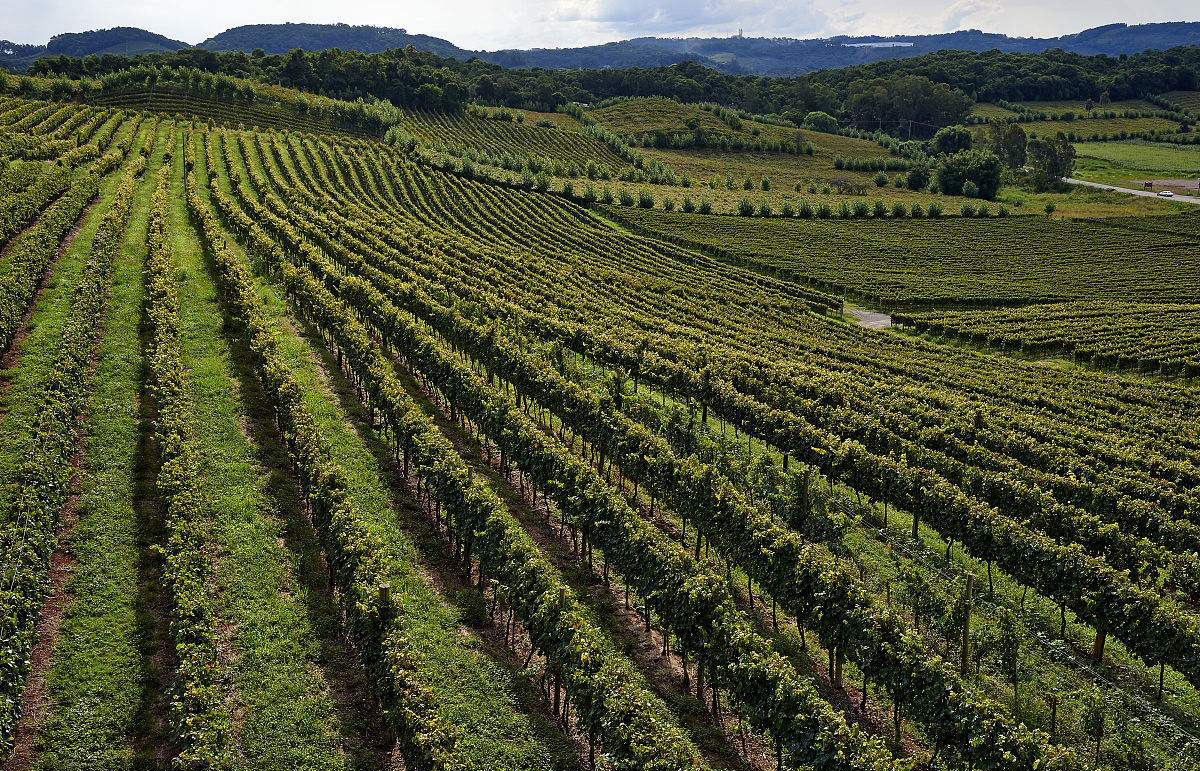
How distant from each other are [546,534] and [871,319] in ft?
245

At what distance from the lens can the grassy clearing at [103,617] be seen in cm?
2444

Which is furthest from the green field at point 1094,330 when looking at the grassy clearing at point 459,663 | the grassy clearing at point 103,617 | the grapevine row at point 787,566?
the grassy clearing at point 103,617

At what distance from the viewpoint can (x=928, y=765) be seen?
2527cm

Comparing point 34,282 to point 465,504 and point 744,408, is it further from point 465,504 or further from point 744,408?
point 744,408

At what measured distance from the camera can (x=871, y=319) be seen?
334 feet

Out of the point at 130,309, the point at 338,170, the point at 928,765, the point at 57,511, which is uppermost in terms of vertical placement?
the point at 338,170

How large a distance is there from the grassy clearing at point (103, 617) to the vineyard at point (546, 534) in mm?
118

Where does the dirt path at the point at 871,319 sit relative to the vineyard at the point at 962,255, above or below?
below

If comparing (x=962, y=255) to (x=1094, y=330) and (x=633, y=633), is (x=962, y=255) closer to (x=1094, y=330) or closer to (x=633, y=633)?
(x=1094, y=330)

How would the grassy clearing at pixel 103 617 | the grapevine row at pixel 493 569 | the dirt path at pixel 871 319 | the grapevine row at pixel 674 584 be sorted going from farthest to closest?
the dirt path at pixel 871 319 → the grassy clearing at pixel 103 617 → the grapevine row at pixel 674 584 → the grapevine row at pixel 493 569

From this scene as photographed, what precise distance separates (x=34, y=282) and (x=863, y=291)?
9203 cm

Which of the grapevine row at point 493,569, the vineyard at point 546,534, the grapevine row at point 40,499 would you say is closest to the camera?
the grapevine row at point 493,569

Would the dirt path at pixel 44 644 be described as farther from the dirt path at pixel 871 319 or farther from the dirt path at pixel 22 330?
the dirt path at pixel 871 319

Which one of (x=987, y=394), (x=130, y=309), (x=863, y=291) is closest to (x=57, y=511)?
(x=130, y=309)
